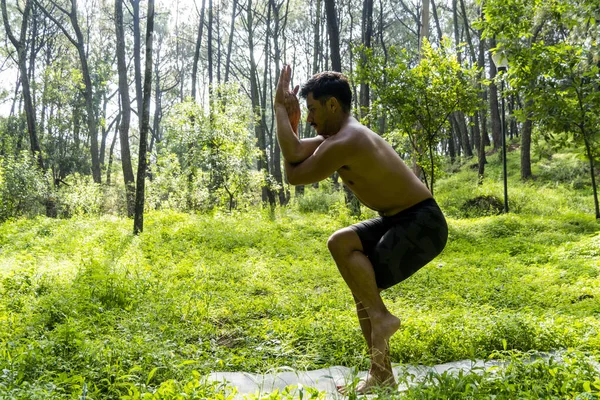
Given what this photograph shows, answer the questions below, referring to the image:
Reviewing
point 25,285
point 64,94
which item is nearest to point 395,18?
point 64,94

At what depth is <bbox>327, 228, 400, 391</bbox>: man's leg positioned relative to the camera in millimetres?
2623

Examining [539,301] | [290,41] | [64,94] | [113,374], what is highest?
[290,41]

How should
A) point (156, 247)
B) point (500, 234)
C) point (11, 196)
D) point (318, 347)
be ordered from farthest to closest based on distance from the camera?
point (11, 196), point (500, 234), point (156, 247), point (318, 347)

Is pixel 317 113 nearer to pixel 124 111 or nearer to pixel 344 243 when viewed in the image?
pixel 344 243

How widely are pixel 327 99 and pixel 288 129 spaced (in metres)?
0.31

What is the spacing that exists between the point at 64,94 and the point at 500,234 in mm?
27276

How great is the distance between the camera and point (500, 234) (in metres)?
9.43

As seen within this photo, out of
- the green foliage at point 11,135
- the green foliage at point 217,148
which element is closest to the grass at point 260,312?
the green foliage at point 217,148

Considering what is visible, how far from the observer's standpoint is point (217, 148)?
46.9 ft

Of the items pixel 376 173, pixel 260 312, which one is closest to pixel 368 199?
pixel 376 173

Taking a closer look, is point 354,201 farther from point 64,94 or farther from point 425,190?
point 64,94

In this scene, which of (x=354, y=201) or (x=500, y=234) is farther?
(x=354, y=201)

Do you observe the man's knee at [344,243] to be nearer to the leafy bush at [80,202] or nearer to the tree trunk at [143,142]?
the tree trunk at [143,142]

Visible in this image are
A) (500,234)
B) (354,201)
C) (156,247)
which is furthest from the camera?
(354,201)
